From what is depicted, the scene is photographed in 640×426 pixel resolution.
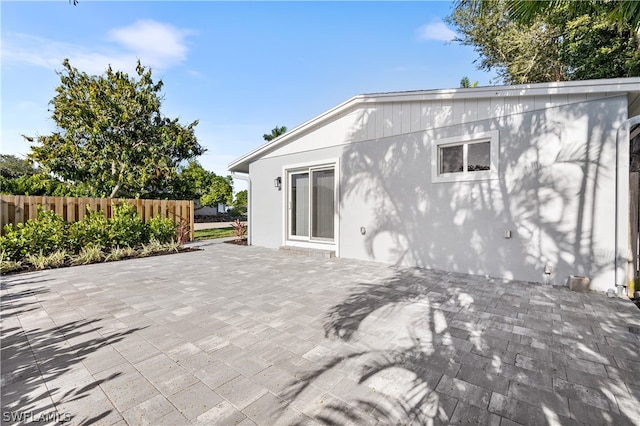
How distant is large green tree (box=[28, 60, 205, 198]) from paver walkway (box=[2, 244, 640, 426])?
36.9ft

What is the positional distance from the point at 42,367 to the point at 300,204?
21.7ft

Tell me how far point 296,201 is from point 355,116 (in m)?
3.01

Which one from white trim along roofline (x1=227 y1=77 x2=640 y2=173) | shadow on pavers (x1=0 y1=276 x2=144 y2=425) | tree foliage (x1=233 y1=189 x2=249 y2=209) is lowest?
shadow on pavers (x1=0 y1=276 x2=144 y2=425)

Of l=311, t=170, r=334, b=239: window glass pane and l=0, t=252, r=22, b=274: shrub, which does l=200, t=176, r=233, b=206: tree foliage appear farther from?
l=0, t=252, r=22, b=274: shrub

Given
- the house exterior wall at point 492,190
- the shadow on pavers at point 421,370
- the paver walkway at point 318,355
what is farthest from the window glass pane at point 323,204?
the shadow on pavers at point 421,370

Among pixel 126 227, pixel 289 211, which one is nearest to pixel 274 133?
pixel 289 211

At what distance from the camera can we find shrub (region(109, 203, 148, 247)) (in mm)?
7688

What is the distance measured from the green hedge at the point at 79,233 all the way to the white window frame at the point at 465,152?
7992 millimetres

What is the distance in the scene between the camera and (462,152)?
5.75m

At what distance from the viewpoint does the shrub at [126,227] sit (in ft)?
25.2

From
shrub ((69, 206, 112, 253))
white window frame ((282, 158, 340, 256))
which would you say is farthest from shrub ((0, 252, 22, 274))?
white window frame ((282, 158, 340, 256))

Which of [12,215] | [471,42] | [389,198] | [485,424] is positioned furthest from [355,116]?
[471,42]

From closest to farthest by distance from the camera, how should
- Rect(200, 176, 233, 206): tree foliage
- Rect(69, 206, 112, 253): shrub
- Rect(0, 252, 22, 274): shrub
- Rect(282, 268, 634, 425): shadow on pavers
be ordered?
Rect(282, 268, 634, 425): shadow on pavers < Rect(0, 252, 22, 274): shrub < Rect(69, 206, 112, 253): shrub < Rect(200, 176, 233, 206): tree foliage

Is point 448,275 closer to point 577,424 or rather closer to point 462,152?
point 462,152
